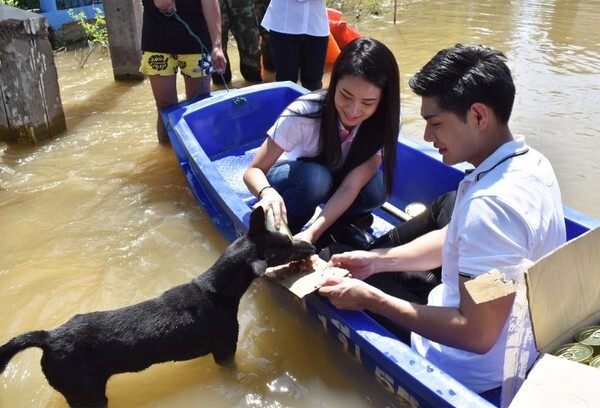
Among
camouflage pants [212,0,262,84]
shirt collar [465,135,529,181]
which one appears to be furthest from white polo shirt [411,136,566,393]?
camouflage pants [212,0,262,84]

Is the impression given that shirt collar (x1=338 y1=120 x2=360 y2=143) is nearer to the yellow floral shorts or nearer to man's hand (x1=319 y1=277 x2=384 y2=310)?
man's hand (x1=319 y1=277 x2=384 y2=310)

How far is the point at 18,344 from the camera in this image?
1997 mm

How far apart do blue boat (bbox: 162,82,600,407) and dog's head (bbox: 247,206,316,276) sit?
213 millimetres

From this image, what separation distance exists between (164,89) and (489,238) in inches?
135

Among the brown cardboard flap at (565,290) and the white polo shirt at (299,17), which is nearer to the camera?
the brown cardboard flap at (565,290)

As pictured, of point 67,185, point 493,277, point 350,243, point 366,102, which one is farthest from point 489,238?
point 67,185

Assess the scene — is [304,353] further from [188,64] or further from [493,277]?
[188,64]

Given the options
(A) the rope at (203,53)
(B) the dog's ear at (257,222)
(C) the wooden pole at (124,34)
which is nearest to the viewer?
(B) the dog's ear at (257,222)

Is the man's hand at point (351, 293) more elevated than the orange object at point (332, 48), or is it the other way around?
the orange object at point (332, 48)

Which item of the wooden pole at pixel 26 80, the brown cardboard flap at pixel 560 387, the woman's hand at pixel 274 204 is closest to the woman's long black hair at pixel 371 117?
the woman's hand at pixel 274 204

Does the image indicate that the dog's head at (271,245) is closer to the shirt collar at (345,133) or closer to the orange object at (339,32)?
the shirt collar at (345,133)

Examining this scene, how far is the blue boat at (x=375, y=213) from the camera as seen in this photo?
74.3 inches

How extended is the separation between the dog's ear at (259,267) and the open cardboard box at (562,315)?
101 cm

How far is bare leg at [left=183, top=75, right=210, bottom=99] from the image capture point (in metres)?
4.47
